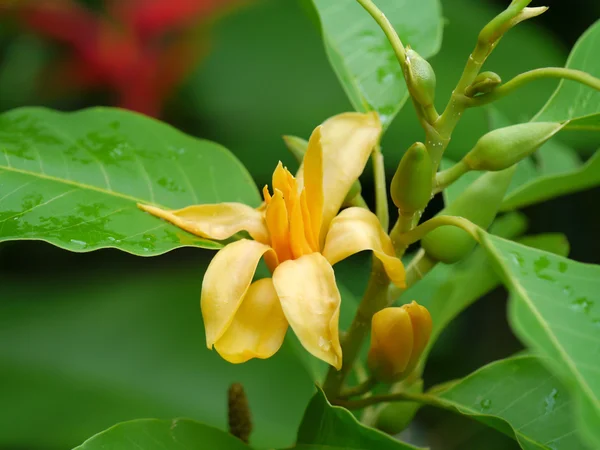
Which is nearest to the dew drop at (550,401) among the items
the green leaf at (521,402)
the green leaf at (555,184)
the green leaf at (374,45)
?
the green leaf at (521,402)

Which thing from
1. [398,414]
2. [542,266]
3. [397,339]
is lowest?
[398,414]

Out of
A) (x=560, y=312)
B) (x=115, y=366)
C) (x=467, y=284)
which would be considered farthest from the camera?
(x=115, y=366)

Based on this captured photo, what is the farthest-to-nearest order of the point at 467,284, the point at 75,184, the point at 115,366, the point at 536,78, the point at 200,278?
the point at 200,278 < the point at 115,366 < the point at 467,284 < the point at 75,184 < the point at 536,78

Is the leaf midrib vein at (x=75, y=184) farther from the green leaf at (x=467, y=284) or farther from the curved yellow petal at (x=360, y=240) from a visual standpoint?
the green leaf at (x=467, y=284)

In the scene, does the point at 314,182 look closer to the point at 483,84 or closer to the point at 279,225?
the point at 279,225

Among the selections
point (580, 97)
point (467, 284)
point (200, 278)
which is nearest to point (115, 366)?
point (200, 278)

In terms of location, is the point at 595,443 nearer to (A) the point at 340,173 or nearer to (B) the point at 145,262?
(A) the point at 340,173
